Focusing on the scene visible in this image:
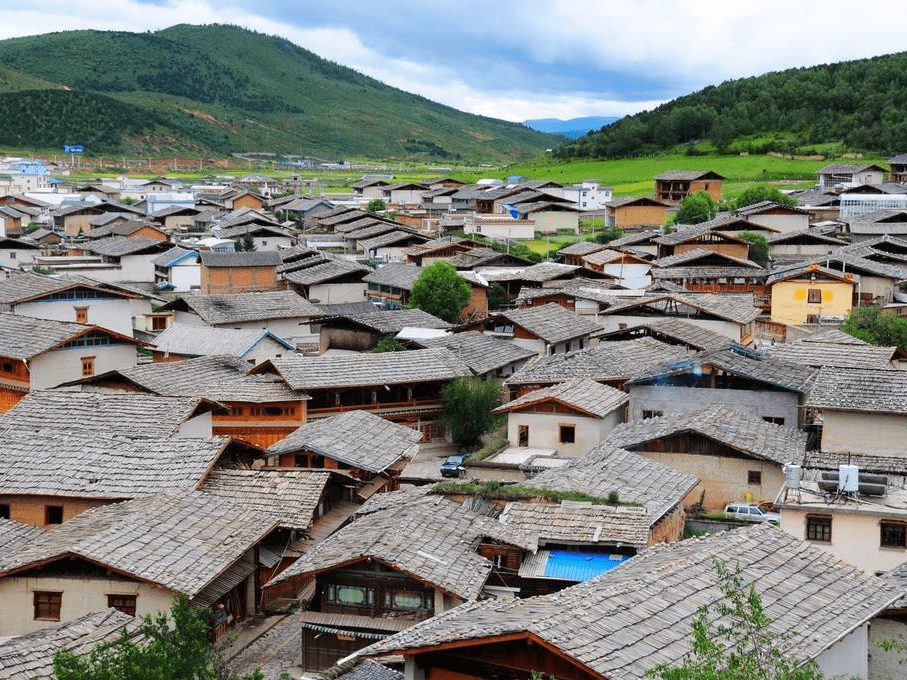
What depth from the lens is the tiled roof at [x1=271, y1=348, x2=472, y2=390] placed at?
32.3m

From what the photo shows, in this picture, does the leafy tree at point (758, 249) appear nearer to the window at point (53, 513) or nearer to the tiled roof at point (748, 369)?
the tiled roof at point (748, 369)

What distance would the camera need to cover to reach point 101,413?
26.3m

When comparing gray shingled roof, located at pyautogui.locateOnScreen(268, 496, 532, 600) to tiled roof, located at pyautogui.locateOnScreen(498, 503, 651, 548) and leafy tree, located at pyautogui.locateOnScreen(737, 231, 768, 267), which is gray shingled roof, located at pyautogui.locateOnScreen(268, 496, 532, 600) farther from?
leafy tree, located at pyautogui.locateOnScreen(737, 231, 768, 267)

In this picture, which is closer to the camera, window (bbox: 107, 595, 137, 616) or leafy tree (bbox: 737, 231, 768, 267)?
window (bbox: 107, 595, 137, 616)

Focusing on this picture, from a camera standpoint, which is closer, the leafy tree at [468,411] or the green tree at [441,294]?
the leafy tree at [468,411]

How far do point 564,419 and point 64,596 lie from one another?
1461 cm

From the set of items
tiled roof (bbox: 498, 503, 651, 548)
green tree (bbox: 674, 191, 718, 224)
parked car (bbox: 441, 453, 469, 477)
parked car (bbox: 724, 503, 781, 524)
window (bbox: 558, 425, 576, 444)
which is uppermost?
green tree (bbox: 674, 191, 718, 224)

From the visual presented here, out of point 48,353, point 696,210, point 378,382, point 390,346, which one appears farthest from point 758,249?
point 48,353

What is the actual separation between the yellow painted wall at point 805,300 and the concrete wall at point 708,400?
18407mm

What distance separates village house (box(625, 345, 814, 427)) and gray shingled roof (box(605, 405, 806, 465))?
42.2 inches

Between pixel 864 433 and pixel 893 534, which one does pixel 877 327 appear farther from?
pixel 893 534

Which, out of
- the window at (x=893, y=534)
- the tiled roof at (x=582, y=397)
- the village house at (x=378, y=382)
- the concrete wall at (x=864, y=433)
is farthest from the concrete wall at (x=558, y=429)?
the window at (x=893, y=534)

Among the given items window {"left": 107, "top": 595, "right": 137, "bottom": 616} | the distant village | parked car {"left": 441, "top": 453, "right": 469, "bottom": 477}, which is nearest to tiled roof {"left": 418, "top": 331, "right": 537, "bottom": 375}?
the distant village

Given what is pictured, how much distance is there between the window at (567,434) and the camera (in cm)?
2909
